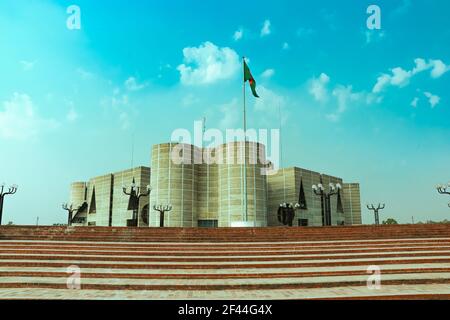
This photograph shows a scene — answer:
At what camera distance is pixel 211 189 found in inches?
1661

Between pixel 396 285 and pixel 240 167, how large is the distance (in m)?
30.2

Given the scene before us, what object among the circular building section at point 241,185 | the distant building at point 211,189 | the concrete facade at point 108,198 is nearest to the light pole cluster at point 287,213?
the distant building at point 211,189

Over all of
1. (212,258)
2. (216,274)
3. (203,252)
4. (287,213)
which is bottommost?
(216,274)

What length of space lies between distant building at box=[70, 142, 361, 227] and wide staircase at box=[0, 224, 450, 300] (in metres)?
15.2

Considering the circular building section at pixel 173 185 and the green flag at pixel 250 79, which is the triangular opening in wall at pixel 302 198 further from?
the green flag at pixel 250 79

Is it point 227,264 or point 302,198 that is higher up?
point 302,198

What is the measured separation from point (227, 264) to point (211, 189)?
31287 mm

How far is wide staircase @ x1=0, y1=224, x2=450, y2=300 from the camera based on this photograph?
7.86 meters

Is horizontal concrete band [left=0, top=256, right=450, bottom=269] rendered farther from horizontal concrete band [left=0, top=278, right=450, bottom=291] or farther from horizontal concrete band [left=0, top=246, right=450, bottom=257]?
horizontal concrete band [left=0, top=278, right=450, bottom=291]

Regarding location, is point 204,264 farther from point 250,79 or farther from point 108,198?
point 108,198

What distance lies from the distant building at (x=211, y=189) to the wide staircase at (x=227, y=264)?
15200 millimetres

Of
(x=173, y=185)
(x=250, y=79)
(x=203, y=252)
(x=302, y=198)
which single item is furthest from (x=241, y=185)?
(x=203, y=252)

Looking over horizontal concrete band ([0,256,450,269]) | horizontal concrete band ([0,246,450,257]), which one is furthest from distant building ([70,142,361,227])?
horizontal concrete band ([0,256,450,269])
